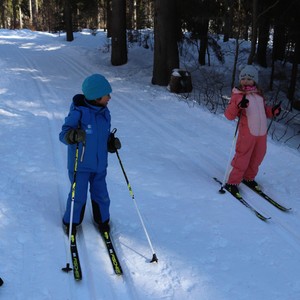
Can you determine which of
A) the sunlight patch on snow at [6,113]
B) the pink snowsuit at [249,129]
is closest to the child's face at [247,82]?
the pink snowsuit at [249,129]

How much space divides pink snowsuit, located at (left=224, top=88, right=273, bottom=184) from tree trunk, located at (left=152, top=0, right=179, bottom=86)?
802 cm

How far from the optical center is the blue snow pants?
405 centimetres

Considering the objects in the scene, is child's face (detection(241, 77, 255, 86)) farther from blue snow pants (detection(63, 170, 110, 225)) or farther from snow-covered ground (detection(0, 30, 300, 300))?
blue snow pants (detection(63, 170, 110, 225))

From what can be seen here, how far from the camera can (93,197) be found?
4227mm

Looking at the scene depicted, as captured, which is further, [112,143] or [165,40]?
[165,40]

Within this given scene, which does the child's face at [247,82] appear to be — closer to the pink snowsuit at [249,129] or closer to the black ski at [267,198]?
the pink snowsuit at [249,129]

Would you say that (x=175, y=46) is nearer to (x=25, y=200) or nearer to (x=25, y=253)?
(x=25, y=200)

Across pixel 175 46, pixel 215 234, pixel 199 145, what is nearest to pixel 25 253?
pixel 215 234

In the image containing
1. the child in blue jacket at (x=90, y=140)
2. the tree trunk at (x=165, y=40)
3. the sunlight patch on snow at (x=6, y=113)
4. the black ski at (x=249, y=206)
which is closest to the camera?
the child in blue jacket at (x=90, y=140)

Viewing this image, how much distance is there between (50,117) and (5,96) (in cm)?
244

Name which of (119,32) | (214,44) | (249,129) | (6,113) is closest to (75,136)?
(249,129)

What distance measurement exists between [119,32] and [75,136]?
14240 mm

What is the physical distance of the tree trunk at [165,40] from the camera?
507 inches

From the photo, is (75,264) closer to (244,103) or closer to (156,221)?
(156,221)
